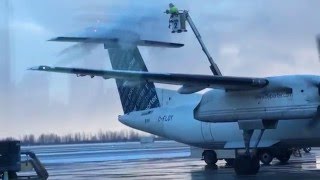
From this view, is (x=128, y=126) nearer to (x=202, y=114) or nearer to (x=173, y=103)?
(x=173, y=103)

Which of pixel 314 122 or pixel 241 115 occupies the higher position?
pixel 241 115

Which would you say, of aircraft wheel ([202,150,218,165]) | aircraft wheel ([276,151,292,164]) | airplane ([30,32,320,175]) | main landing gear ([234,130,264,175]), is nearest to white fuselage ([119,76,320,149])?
airplane ([30,32,320,175])

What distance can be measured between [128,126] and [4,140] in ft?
43.8

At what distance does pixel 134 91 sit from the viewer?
28.2 m

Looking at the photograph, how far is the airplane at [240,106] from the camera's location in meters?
18.7

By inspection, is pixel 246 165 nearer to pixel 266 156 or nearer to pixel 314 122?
pixel 314 122

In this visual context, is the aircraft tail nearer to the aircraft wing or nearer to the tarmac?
the tarmac

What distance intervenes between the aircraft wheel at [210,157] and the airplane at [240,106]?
122 cm

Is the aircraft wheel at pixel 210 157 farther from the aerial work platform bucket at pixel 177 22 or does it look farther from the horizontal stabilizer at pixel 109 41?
the horizontal stabilizer at pixel 109 41

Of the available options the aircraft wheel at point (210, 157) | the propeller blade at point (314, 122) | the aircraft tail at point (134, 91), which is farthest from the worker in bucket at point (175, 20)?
the aircraft wheel at point (210, 157)

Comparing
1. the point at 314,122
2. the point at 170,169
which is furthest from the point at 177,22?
the point at 170,169

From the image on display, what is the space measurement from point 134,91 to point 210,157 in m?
4.97

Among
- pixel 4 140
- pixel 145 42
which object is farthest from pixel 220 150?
pixel 4 140

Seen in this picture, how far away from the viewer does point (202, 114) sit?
68.7 ft
